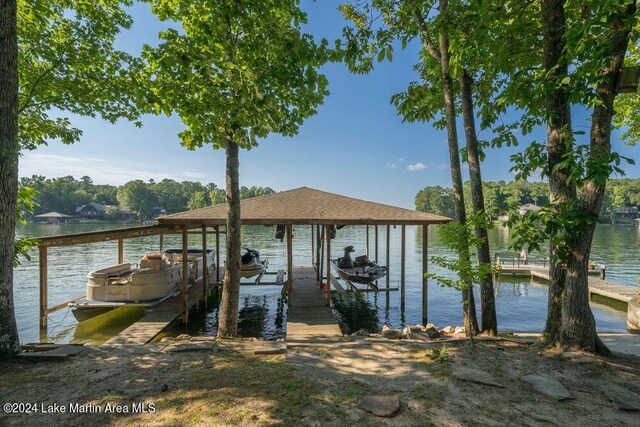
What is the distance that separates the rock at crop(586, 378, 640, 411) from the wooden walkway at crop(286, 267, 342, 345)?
13.0 feet

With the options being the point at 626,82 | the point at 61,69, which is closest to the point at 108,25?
the point at 61,69

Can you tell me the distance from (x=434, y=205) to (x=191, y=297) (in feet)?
333

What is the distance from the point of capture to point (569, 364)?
4.41 m

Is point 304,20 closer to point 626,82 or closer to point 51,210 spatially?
point 626,82

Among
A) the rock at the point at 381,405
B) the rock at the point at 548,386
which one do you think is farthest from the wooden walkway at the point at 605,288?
the rock at the point at 381,405

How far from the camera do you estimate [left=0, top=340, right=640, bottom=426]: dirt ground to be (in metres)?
3.10

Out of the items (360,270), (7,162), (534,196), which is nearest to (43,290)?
(7,162)

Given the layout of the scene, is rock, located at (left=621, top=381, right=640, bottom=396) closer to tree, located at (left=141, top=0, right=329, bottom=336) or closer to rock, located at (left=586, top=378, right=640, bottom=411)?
rock, located at (left=586, top=378, right=640, bottom=411)

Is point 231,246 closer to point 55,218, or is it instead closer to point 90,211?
point 55,218

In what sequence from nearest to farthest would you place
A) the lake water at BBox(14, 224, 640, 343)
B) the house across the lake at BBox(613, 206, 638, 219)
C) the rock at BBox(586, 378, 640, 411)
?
the rock at BBox(586, 378, 640, 411) → the lake water at BBox(14, 224, 640, 343) → the house across the lake at BBox(613, 206, 638, 219)

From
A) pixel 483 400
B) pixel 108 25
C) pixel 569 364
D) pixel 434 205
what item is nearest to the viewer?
pixel 483 400

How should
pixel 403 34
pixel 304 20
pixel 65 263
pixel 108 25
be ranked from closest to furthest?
1. pixel 304 20
2. pixel 108 25
3. pixel 403 34
4. pixel 65 263

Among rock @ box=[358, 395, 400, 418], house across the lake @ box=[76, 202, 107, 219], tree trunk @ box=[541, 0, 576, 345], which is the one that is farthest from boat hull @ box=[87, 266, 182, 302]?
house across the lake @ box=[76, 202, 107, 219]

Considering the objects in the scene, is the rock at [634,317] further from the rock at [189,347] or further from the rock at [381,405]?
the rock at [189,347]
